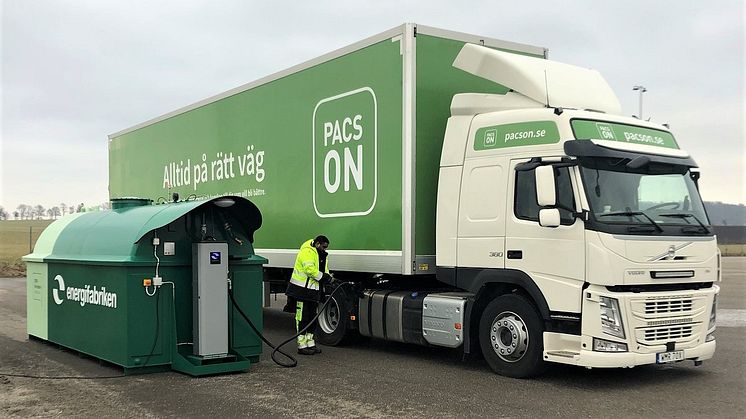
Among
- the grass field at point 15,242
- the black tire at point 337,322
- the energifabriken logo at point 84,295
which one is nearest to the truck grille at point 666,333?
the black tire at point 337,322

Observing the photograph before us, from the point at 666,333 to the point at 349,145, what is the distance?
15.8 ft

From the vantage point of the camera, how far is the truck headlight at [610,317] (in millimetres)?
7410

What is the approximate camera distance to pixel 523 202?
8.14 m

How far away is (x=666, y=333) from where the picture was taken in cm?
771

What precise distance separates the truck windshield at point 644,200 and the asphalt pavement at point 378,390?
5.72 feet

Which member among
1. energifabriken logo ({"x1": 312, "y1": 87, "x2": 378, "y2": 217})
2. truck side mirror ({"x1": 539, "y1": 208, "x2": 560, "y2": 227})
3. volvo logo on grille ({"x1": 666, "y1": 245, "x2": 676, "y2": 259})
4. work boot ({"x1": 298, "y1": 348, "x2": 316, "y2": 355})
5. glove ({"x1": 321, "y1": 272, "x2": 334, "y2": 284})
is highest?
energifabriken logo ({"x1": 312, "y1": 87, "x2": 378, "y2": 217})

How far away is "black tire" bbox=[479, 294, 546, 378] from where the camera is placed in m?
7.93

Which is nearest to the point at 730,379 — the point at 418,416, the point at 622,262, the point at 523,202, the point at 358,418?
the point at 622,262

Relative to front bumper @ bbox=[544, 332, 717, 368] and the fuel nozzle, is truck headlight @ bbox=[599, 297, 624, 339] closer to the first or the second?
front bumper @ bbox=[544, 332, 717, 368]

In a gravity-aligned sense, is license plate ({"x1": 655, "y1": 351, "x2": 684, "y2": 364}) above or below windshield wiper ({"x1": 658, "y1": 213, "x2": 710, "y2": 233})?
below

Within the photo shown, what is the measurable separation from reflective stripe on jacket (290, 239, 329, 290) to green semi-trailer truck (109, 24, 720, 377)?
0.50 m

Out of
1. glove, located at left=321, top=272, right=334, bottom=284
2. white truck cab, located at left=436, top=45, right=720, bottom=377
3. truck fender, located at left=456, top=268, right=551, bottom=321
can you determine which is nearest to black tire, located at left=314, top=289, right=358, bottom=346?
glove, located at left=321, top=272, right=334, bottom=284

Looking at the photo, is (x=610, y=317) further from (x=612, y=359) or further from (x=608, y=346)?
(x=612, y=359)

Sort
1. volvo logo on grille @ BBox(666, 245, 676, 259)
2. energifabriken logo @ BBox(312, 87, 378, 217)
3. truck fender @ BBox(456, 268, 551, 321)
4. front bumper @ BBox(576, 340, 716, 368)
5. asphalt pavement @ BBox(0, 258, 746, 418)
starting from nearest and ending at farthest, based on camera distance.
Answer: asphalt pavement @ BBox(0, 258, 746, 418)
front bumper @ BBox(576, 340, 716, 368)
volvo logo on grille @ BBox(666, 245, 676, 259)
truck fender @ BBox(456, 268, 551, 321)
energifabriken logo @ BBox(312, 87, 378, 217)
